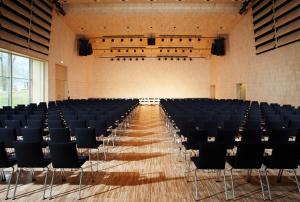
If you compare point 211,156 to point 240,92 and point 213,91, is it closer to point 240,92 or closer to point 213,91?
point 240,92

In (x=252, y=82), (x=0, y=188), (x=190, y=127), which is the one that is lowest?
(x=0, y=188)

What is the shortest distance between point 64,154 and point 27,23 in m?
13.8

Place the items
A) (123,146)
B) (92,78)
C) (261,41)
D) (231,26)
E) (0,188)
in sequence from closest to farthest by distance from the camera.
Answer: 1. (0,188)
2. (123,146)
3. (261,41)
4. (231,26)
5. (92,78)

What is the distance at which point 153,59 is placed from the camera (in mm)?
37406

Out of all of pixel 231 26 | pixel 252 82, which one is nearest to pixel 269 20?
pixel 252 82

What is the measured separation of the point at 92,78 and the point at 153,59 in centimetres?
757

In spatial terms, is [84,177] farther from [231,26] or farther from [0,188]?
[231,26]

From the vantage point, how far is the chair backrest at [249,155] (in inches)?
194

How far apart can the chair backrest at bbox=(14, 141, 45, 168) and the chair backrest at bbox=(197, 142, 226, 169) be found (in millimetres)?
2603

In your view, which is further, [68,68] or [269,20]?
[68,68]

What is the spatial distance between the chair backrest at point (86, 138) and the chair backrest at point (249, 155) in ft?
10.3

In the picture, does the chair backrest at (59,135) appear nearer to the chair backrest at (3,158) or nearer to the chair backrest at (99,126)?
the chair backrest at (99,126)

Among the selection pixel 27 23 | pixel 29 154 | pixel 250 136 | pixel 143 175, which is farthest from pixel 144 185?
pixel 27 23

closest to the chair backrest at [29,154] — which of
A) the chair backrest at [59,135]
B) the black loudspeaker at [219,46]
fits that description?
the chair backrest at [59,135]
